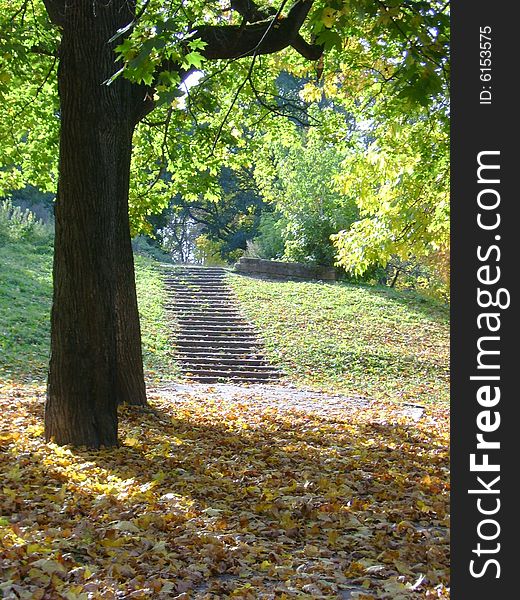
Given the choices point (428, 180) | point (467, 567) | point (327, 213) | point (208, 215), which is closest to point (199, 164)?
point (428, 180)

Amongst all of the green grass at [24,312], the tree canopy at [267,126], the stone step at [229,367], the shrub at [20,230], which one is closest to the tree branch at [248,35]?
the tree canopy at [267,126]

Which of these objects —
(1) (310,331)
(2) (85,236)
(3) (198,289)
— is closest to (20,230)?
(3) (198,289)

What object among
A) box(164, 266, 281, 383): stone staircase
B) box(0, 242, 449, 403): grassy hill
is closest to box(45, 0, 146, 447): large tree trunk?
box(0, 242, 449, 403): grassy hill

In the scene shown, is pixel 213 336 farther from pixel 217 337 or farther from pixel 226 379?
pixel 226 379

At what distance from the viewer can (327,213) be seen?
24.7 meters

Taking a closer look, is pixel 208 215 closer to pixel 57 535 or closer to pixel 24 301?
pixel 24 301

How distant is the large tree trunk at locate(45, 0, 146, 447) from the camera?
20.5ft

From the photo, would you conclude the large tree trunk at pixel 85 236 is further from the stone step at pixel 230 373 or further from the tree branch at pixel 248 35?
the stone step at pixel 230 373

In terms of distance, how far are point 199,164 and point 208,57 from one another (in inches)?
147

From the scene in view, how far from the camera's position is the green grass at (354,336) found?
14.3 m

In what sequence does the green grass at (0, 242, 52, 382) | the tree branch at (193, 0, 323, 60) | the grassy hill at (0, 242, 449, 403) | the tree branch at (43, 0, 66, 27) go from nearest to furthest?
the tree branch at (43, 0, 66, 27)
the tree branch at (193, 0, 323, 60)
the green grass at (0, 242, 52, 382)
the grassy hill at (0, 242, 449, 403)

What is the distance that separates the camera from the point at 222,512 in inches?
195

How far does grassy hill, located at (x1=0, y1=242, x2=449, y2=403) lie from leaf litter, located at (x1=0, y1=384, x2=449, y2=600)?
5.38 m

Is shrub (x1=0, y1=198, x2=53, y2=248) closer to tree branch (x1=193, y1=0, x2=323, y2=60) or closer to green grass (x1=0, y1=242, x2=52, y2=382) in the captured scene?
green grass (x1=0, y1=242, x2=52, y2=382)
